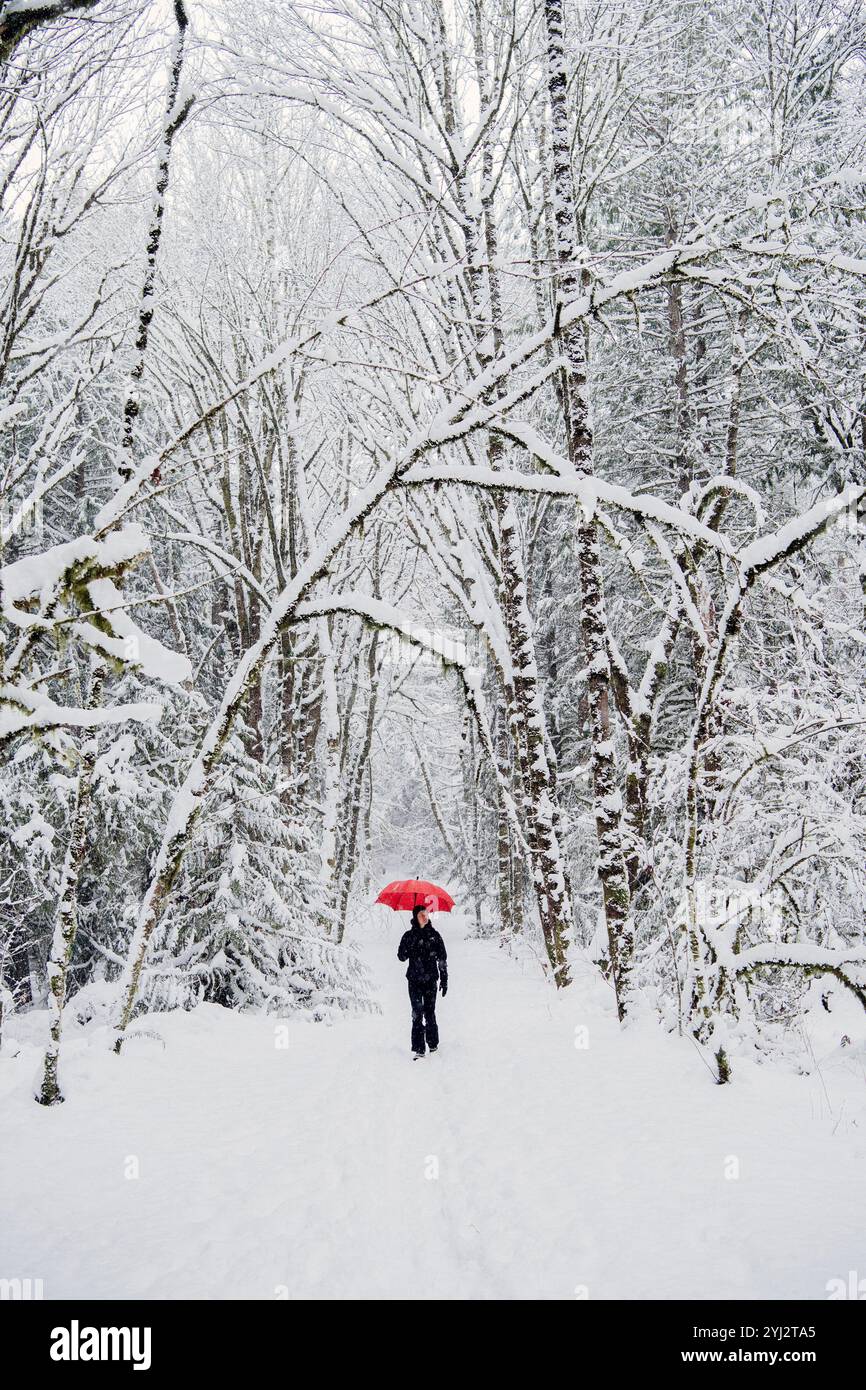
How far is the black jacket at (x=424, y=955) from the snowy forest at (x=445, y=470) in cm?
123

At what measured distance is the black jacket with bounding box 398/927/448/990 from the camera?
24.7 feet

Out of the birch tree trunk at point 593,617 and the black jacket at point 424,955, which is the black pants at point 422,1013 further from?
the birch tree trunk at point 593,617

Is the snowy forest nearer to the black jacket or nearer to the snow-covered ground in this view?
the snow-covered ground

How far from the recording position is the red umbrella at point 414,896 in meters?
8.74

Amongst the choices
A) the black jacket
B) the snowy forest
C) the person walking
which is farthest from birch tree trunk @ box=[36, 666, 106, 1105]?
the black jacket

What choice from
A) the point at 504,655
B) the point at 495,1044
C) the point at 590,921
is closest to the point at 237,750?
the point at 504,655

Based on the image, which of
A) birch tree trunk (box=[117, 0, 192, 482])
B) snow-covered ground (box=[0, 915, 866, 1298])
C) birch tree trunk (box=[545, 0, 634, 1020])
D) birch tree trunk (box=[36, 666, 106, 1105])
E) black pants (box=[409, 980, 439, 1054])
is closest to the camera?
snow-covered ground (box=[0, 915, 866, 1298])

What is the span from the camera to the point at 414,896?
8.83 metres

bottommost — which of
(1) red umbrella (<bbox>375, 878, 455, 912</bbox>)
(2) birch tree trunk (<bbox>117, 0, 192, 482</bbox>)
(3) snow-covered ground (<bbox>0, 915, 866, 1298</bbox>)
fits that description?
(3) snow-covered ground (<bbox>0, 915, 866, 1298</bbox>)

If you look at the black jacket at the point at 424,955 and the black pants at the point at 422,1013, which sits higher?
the black jacket at the point at 424,955

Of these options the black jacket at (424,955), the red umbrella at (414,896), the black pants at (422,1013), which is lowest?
the black pants at (422,1013)

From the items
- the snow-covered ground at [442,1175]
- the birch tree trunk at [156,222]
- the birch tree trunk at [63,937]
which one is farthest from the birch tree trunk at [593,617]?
the birch tree trunk at [63,937]

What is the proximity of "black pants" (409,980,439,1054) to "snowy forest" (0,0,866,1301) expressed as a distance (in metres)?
1.03
